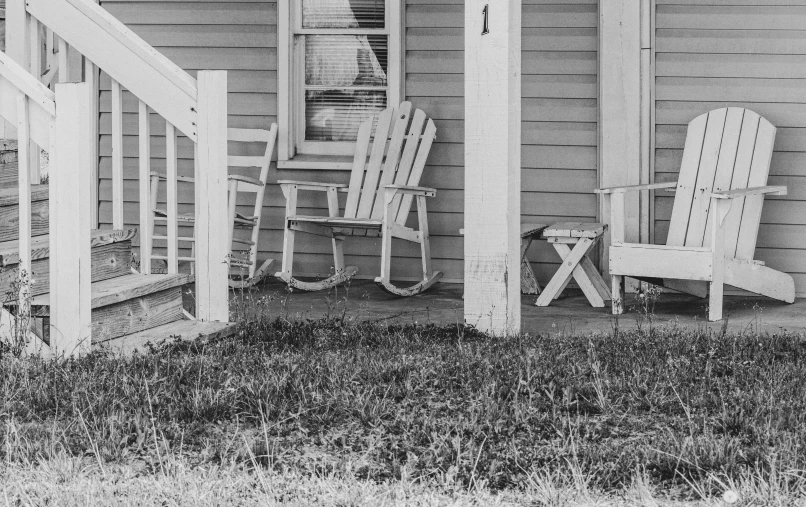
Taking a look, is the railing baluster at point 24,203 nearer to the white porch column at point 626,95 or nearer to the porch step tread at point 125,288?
the porch step tread at point 125,288

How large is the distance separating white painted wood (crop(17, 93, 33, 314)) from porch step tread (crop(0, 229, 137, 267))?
7.1 inches

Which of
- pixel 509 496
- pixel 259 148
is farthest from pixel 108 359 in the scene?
pixel 259 148

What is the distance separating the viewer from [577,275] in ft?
19.2

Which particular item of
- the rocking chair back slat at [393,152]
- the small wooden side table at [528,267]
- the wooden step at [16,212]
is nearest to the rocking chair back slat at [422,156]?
the rocking chair back slat at [393,152]

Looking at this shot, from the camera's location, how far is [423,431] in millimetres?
3059

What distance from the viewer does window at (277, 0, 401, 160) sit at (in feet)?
22.4

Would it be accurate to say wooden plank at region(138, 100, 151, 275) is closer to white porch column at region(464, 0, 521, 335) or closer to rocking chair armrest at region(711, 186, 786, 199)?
white porch column at region(464, 0, 521, 335)

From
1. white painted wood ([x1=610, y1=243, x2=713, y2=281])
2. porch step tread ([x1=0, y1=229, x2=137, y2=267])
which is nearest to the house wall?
white painted wood ([x1=610, y1=243, x2=713, y2=281])

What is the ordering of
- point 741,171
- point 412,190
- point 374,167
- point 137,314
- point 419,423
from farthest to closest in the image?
point 374,167 → point 412,190 → point 741,171 → point 137,314 → point 419,423

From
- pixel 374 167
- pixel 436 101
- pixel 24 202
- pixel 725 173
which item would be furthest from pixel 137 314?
pixel 725 173

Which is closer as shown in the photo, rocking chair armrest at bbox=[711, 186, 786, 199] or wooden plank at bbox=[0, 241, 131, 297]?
wooden plank at bbox=[0, 241, 131, 297]

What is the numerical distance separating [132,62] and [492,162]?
1.50 m

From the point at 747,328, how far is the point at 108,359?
270 cm

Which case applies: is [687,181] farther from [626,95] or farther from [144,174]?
[144,174]
